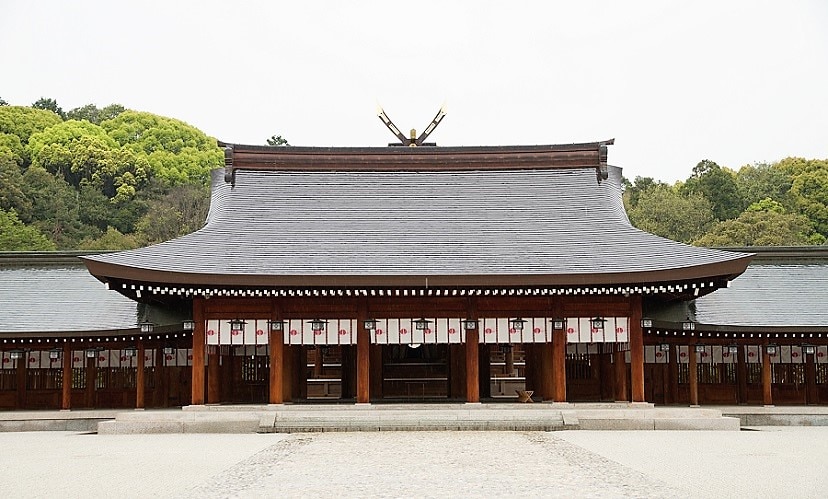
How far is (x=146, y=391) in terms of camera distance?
23703 millimetres

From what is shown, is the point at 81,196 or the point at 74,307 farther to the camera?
the point at 81,196

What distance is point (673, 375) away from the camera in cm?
2370

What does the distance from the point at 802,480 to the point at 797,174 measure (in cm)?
5310

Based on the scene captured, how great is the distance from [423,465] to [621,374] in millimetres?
9985

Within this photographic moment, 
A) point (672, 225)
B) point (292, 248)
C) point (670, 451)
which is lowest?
point (670, 451)

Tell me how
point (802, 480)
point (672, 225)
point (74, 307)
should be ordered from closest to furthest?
point (802, 480) → point (74, 307) → point (672, 225)

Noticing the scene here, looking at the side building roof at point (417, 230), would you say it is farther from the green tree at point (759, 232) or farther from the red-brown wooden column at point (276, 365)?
the green tree at point (759, 232)

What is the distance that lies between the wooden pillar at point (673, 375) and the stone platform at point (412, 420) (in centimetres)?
348

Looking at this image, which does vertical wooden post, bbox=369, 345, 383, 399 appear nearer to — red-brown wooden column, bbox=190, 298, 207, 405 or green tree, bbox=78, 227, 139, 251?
red-brown wooden column, bbox=190, 298, 207, 405

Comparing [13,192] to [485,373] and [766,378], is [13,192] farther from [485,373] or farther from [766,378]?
[766,378]

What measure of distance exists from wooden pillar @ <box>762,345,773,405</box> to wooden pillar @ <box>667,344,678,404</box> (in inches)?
82.5

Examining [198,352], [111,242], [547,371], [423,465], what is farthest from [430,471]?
[111,242]

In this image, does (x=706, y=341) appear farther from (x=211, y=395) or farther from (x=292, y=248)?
(x=211, y=395)

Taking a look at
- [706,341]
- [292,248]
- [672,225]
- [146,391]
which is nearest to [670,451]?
[706,341]
